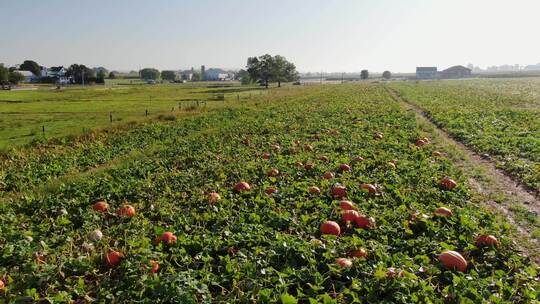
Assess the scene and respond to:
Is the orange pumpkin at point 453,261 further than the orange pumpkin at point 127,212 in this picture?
No

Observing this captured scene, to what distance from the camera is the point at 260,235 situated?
659 cm

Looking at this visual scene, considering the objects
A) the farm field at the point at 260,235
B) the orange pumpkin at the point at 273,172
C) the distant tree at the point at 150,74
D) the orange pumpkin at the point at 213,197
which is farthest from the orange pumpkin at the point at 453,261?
the distant tree at the point at 150,74

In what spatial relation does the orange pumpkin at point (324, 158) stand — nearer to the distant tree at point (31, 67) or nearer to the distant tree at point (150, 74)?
the distant tree at point (31, 67)

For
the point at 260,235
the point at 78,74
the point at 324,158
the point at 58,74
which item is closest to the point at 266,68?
the point at 78,74

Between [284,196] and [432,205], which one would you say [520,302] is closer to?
[432,205]

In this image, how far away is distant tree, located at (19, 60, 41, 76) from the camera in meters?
155

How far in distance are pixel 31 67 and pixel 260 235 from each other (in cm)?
17811

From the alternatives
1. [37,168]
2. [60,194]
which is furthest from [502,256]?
[37,168]

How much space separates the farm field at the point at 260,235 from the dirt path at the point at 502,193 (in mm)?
478

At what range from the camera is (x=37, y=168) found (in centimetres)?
1416

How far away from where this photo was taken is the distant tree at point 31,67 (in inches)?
6102

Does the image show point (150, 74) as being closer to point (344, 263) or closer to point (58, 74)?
point (58, 74)

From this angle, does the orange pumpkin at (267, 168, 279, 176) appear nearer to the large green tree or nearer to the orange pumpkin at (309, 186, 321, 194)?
the orange pumpkin at (309, 186, 321, 194)

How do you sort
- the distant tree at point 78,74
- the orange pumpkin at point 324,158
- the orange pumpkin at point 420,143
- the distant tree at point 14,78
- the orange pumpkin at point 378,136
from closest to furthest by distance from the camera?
1. the orange pumpkin at point 324,158
2. the orange pumpkin at point 420,143
3. the orange pumpkin at point 378,136
4. the distant tree at point 14,78
5. the distant tree at point 78,74
